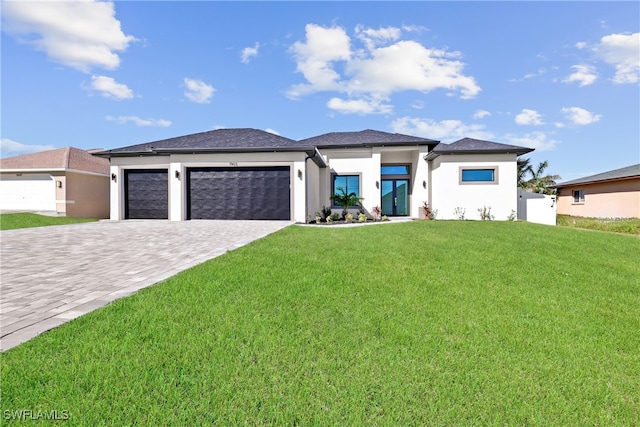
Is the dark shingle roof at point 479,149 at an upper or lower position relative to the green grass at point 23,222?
upper

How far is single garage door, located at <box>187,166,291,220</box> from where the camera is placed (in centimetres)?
1450

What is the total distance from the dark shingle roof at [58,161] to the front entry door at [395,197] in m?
20.6

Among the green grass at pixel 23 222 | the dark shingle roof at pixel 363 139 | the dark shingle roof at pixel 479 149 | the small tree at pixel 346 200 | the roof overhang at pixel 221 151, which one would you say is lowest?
the green grass at pixel 23 222

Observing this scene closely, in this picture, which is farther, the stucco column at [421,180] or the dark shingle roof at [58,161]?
the dark shingle roof at [58,161]

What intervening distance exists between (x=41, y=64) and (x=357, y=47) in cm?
1433

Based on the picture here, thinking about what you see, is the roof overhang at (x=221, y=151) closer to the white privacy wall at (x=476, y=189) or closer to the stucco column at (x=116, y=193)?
the stucco column at (x=116, y=193)

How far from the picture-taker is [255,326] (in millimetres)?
2881

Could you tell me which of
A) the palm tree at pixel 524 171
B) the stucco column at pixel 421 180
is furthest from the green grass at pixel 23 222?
the palm tree at pixel 524 171

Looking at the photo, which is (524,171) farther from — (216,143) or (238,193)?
(216,143)

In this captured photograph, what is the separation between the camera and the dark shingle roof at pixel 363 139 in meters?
16.2

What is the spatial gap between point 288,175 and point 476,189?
1052 centimetres

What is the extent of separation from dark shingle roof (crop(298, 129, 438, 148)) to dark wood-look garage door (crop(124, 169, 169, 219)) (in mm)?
8579

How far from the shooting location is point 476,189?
15.8 metres

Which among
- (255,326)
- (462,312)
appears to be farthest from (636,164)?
(255,326)
